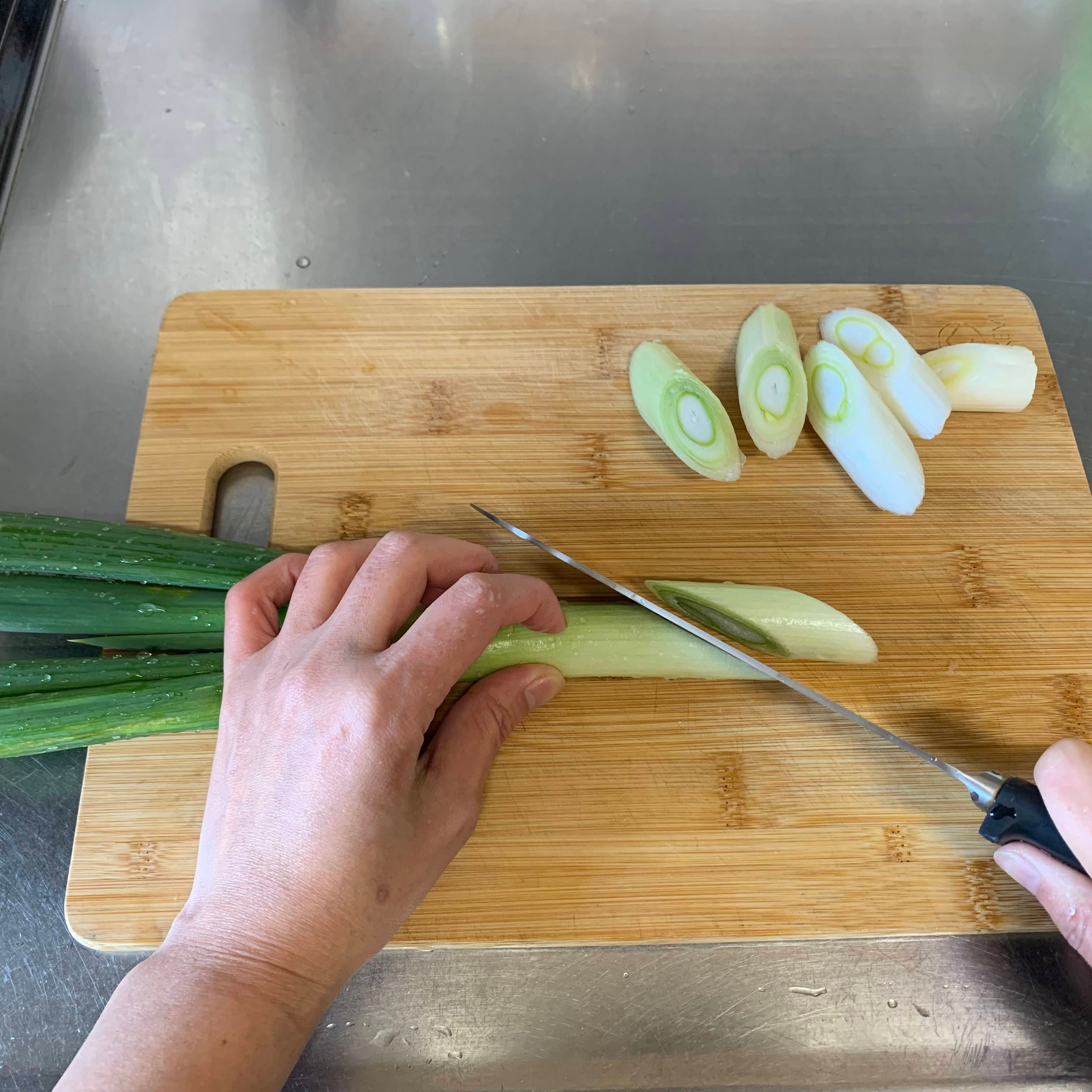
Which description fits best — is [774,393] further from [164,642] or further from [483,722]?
[164,642]

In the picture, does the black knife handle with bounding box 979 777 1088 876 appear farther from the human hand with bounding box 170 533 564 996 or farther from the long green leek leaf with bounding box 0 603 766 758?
the human hand with bounding box 170 533 564 996

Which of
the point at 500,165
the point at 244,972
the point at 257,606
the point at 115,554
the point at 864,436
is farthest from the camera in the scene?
the point at 500,165

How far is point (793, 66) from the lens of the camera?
7.97ft

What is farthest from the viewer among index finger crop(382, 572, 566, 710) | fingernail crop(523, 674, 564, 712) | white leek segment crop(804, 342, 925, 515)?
white leek segment crop(804, 342, 925, 515)

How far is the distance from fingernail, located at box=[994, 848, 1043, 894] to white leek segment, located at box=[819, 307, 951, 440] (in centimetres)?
87

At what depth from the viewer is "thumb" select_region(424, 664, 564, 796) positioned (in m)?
1.27

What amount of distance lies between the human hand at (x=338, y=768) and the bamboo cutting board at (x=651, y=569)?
348mm

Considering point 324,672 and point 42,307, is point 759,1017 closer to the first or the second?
point 324,672

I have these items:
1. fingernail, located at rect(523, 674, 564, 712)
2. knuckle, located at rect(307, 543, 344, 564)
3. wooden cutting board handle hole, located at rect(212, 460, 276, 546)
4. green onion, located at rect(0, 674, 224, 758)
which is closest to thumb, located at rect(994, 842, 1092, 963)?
fingernail, located at rect(523, 674, 564, 712)

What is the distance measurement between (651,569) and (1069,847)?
33.7 inches

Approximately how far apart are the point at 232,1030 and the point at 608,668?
872mm

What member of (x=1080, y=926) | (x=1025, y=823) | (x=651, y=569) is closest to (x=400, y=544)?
(x=651, y=569)

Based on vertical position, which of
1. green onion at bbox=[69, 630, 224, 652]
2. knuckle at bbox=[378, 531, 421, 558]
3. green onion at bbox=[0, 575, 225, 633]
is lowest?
green onion at bbox=[69, 630, 224, 652]

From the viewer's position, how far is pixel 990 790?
1.30 metres
